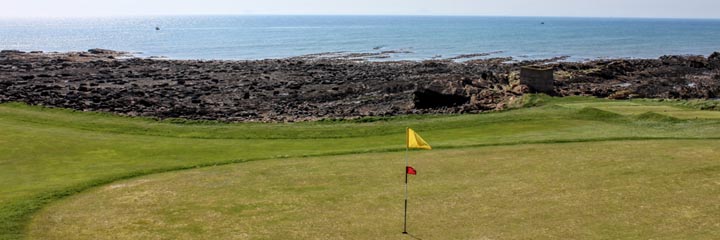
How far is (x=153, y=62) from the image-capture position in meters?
86.0

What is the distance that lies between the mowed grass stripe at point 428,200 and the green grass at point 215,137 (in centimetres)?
172

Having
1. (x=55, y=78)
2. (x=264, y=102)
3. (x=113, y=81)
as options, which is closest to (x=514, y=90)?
(x=264, y=102)

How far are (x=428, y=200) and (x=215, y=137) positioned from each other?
55.6ft

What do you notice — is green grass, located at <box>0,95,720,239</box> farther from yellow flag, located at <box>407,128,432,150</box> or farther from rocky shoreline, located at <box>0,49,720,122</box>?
yellow flag, located at <box>407,128,432,150</box>

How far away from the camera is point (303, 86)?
59875 millimetres

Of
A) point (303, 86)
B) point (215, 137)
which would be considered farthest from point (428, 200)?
point (303, 86)

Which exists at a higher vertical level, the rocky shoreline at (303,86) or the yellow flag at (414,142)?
the yellow flag at (414,142)

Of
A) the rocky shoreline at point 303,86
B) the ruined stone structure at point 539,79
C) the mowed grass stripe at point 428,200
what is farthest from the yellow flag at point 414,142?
the ruined stone structure at point 539,79

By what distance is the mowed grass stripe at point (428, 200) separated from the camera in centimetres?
1494

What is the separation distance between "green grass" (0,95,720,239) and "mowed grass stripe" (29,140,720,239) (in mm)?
1723

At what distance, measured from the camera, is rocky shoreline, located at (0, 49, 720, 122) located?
44.2 m

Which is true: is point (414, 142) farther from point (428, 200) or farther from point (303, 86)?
point (303, 86)

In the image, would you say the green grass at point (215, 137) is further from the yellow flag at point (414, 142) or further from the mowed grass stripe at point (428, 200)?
the yellow flag at point (414, 142)

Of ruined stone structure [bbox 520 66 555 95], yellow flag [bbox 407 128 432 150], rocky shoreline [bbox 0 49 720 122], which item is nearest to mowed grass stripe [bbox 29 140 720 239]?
yellow flag [bbox 407 128 432 150]
